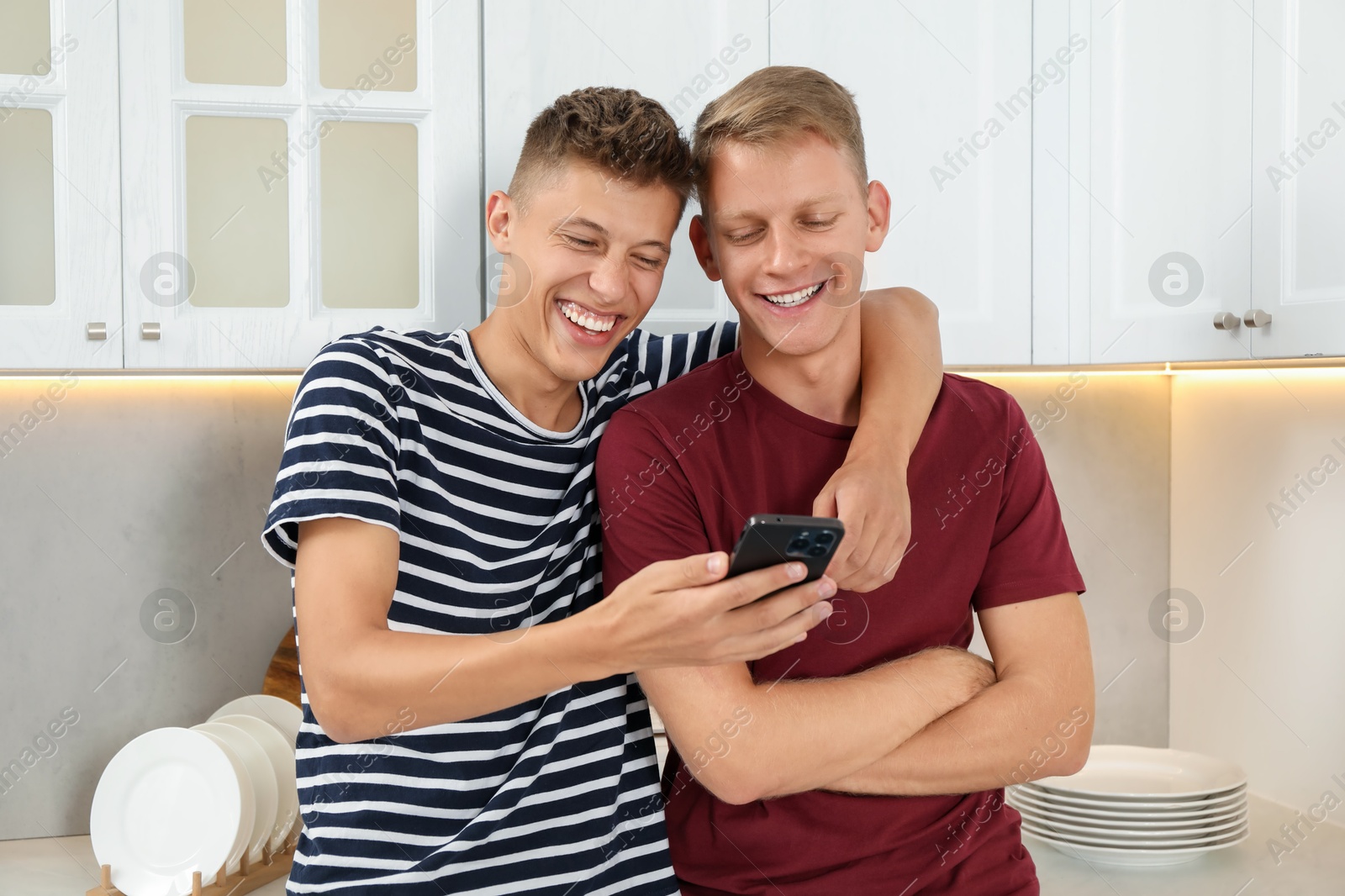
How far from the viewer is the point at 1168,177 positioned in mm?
1522

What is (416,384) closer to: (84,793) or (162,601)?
(162,601)

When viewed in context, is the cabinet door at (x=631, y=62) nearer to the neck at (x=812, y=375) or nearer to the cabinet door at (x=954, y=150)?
the cabinet door at (x=954, y=150)

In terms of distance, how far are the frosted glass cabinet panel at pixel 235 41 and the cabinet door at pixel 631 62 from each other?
0.88ft

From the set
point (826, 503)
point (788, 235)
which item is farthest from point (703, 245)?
point (826, 503)

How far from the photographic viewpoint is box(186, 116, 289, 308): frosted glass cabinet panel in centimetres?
135

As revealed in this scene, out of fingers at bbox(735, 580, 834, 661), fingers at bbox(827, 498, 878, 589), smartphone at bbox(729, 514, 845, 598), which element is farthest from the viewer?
fingers at bbox(827, 498, 878, 589)

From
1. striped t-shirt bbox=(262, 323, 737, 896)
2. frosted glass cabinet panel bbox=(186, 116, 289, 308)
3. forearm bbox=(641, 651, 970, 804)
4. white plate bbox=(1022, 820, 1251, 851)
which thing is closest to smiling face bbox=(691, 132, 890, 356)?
striped t-shirt bbox=(262, 323, 737, 896)

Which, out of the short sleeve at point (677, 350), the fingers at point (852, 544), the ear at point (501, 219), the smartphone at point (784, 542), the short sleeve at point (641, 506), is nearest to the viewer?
the smartphone at point (784, 542)

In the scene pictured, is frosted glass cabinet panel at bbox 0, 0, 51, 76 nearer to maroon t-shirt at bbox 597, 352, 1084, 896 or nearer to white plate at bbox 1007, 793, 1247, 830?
maroon t-shirt at bbox 597, 352, 1084, 896

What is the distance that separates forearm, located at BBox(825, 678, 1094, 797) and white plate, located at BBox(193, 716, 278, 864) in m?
0.87

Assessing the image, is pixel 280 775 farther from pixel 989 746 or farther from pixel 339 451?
pixel 989 746

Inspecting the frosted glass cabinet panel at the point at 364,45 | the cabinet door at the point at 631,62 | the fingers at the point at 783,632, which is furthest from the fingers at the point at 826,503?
the frosted glass cabinet panel at the point at 364,45

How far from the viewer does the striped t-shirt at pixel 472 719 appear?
3.17ft

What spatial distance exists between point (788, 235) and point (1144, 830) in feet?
3.37
